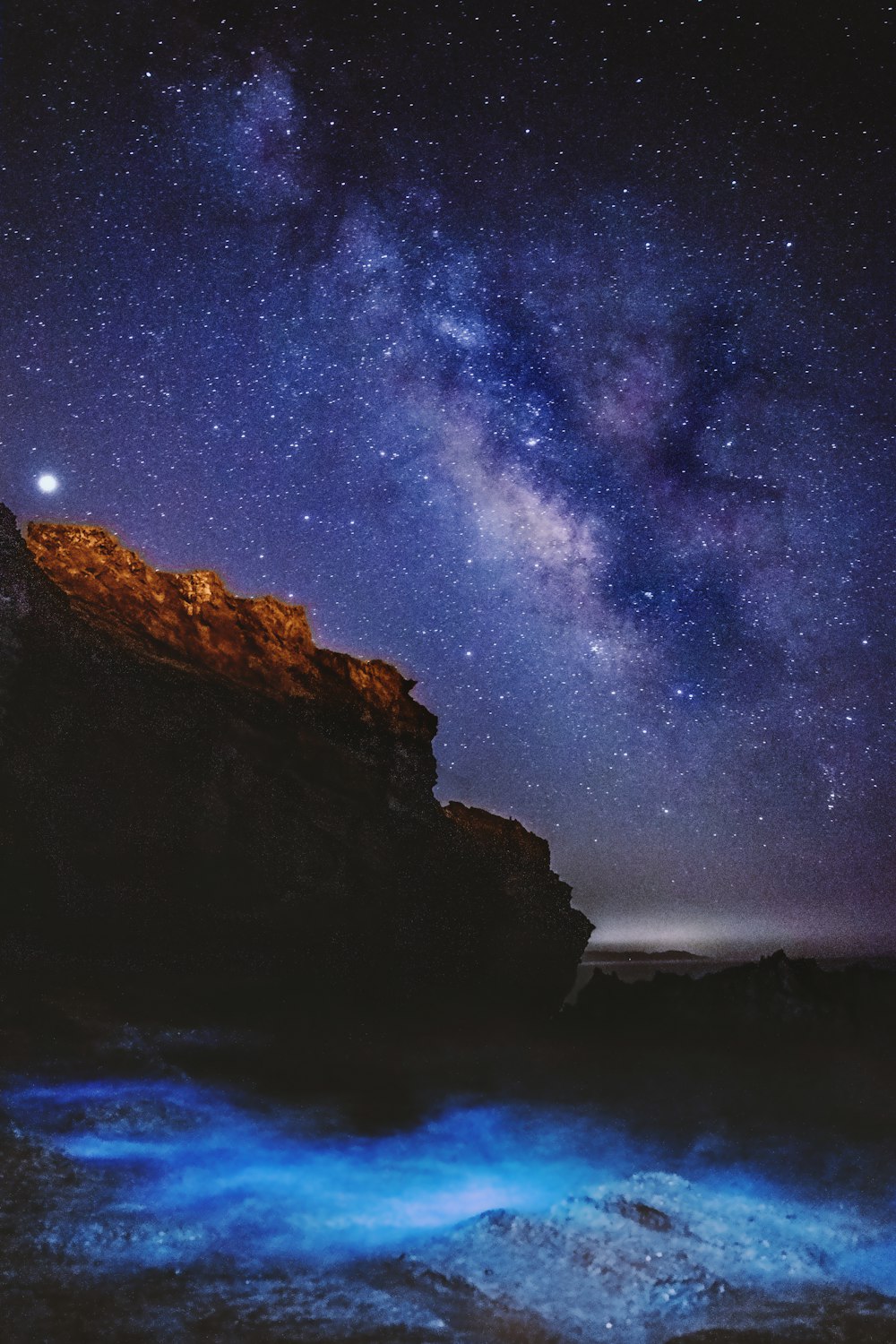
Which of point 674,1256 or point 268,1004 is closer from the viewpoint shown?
point 674,1256

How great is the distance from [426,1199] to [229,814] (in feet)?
43.0

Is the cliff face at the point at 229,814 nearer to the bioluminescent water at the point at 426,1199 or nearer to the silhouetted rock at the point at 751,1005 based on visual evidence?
the silhouetted rock at the point at 751,1005

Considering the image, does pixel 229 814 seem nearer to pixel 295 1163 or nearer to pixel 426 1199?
pixel 295 1163

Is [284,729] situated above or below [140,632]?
below

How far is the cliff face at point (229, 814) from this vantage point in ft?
62.9

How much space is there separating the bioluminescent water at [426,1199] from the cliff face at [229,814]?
7.49 m

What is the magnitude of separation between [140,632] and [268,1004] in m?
11.8

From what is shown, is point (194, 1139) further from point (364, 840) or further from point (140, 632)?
point (140, 632)

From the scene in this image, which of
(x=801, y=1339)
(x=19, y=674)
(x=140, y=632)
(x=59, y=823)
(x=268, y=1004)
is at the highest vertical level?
(x=140, y=632)

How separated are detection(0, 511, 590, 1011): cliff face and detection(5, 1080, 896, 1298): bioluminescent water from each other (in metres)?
7.49

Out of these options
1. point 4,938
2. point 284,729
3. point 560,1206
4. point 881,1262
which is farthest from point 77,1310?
point 284,729

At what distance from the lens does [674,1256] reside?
8.95 m

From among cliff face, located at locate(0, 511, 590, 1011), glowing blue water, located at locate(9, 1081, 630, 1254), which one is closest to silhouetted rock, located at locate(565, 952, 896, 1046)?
cliff face, located at locate(0, 511, 590, 1011)

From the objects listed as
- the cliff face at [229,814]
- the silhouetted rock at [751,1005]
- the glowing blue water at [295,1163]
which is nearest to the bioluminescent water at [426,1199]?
the glowing blue water at [295,1163]
